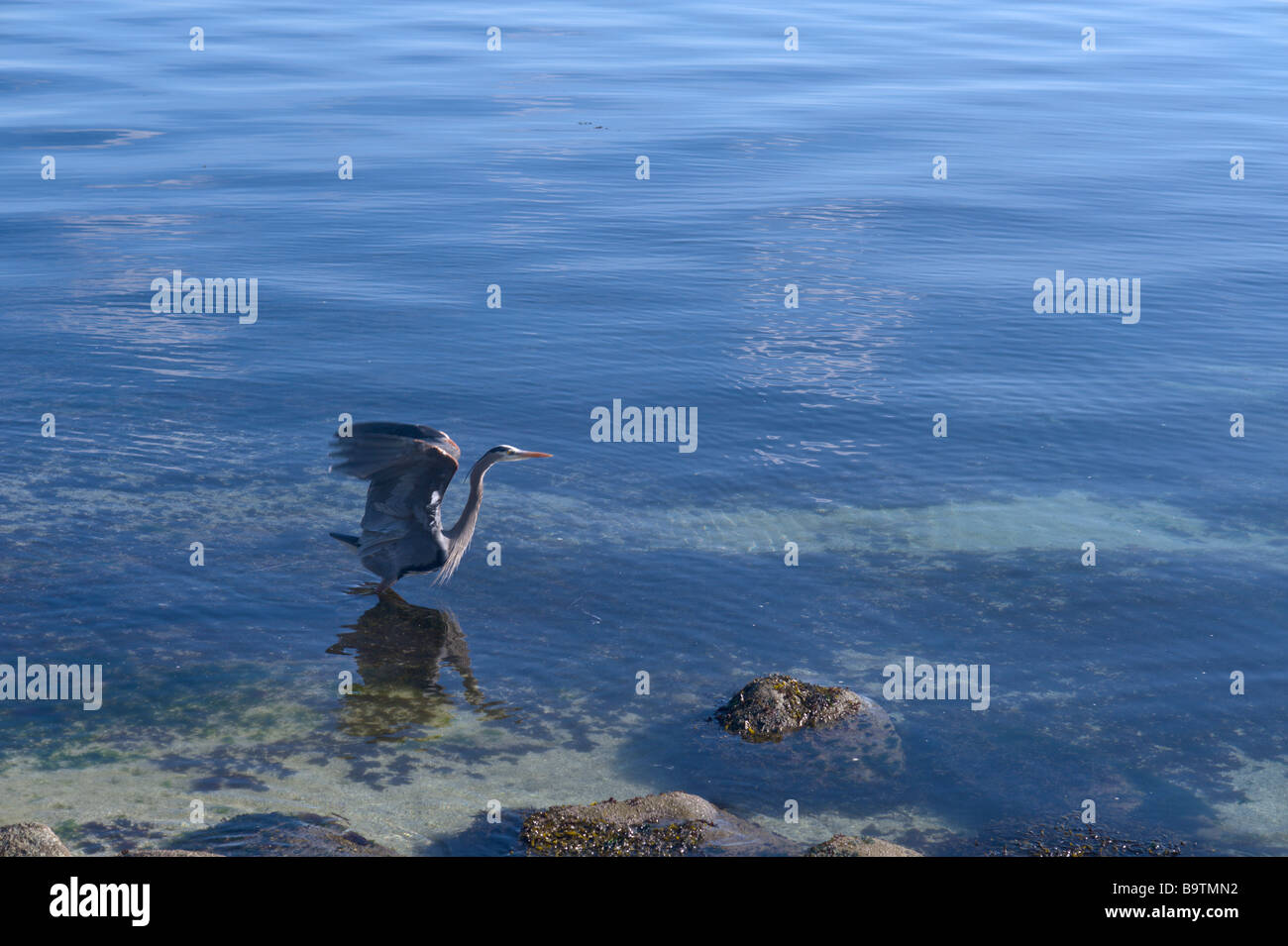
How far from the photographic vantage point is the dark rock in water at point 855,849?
30.8ft

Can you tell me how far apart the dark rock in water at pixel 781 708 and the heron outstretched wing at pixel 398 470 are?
3.55 metres

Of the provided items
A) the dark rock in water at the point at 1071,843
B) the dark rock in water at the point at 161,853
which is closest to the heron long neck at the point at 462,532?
the dark rock in water at the point at 161,853

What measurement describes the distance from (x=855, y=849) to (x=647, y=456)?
9563 millimetres

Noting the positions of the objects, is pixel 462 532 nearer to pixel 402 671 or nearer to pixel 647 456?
pixel 402 671

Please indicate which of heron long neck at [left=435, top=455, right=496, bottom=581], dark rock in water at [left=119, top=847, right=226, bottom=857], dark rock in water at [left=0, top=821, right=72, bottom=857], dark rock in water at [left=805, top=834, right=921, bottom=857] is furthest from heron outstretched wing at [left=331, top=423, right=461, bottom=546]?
dark rock in water at [left=805, top=834, right=921, bottom=857]

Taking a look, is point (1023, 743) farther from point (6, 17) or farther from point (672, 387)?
point (6, 17)

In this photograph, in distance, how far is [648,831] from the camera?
9.97 m

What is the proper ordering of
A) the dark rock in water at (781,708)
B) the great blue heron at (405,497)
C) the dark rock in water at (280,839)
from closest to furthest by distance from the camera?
the dark rock in water at (280,839), the dark rock in water at (781,708), the great blue heron at (405,497)

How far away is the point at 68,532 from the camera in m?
15.3

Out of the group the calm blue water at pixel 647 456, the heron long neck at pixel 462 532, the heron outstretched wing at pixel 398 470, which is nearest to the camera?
the calm blue water at pixel 647 456

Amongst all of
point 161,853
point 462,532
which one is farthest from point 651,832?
point 462,532

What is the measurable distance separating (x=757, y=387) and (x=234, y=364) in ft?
26.7

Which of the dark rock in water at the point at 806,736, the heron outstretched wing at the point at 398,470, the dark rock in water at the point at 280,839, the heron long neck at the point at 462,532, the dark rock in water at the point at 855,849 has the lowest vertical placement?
the dark rock in water at the point at 280,839

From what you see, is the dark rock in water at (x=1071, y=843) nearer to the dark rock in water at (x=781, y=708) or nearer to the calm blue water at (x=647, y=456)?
the calm blue water at (x=647, y=456)
